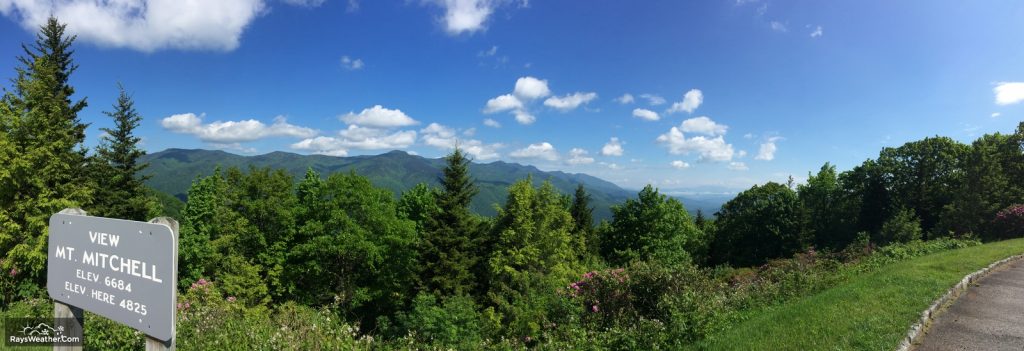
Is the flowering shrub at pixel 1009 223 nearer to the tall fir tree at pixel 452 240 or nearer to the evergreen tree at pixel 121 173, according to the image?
the tall fir tree at pixel 452 240

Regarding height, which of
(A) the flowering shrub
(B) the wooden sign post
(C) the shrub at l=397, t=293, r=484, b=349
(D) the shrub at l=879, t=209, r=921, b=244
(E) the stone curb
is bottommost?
(C) the shrub at l=397, t=293, r=484, b=349

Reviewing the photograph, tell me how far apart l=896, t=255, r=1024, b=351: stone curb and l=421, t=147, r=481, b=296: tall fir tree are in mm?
18239

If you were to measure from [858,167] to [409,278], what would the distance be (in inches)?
2029

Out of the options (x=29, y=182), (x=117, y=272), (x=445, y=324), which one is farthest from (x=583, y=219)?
(x=117, y=272)

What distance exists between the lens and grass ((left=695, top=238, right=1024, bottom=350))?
7387 millimetres

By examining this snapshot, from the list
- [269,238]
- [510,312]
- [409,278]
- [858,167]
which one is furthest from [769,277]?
[858,167]

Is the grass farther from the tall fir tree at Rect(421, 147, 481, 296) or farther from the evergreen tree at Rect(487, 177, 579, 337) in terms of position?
the tall fir tree at Rect(421, 147, 481, 296)

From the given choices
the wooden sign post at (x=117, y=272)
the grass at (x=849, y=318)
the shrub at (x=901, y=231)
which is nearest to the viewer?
the wooden sign post at (x=117, y=272)

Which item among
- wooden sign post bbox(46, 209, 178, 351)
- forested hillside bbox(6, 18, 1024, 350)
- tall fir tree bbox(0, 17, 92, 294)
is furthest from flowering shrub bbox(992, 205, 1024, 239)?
tall fir tree bbox(0, 17, 92, 294)

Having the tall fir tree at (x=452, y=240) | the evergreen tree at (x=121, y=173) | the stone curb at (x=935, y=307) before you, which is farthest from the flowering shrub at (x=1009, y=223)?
the evergreen tree at (x=121, y=173)

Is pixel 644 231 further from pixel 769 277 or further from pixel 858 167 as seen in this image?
pixel 858 167

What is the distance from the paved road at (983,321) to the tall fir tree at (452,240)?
60.7ft

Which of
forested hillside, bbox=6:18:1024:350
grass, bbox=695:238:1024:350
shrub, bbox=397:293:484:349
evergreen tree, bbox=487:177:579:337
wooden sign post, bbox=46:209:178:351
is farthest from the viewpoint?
evergreen tree, bbox=487:177:579:337

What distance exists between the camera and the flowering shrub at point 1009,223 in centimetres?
2400
